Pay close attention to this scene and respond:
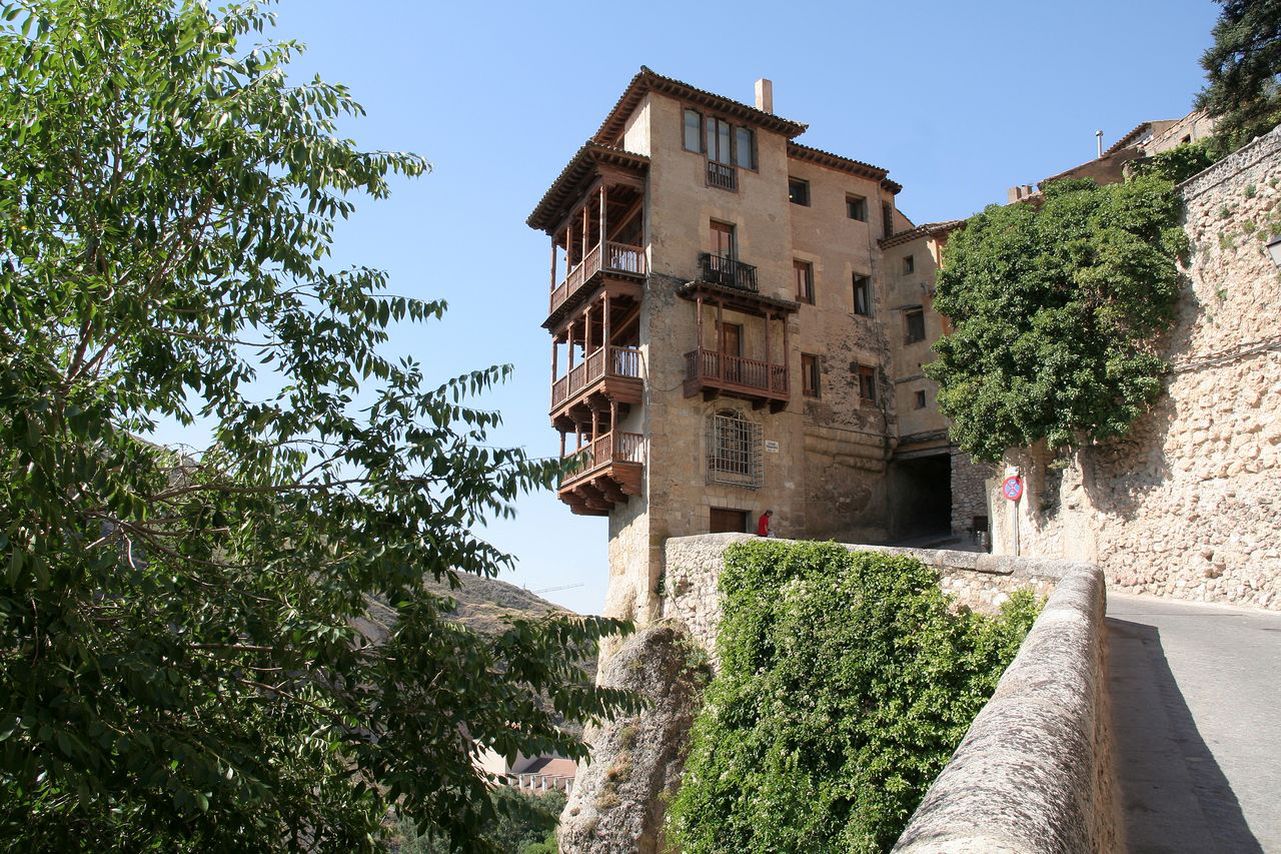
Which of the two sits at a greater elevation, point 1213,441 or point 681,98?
point 681,98

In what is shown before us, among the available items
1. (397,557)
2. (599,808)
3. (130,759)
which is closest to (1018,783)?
(130,759)

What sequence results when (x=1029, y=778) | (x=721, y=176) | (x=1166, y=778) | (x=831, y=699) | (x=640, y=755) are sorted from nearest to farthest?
(x=1029, y=778), (x=1166, y=778), (x=831, y=699), (x=640, y=755), (x=721, y=176)

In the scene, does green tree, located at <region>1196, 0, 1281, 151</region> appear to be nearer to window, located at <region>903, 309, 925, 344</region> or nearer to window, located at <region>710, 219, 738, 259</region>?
window, located at <region>903, 309, 925, 344</region>

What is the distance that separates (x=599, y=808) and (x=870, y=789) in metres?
7.66

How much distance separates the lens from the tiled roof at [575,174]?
26078mm

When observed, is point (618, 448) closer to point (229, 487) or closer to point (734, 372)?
point (734, 372)

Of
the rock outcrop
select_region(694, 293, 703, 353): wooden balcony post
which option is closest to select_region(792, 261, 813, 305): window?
select_region(694, 293, 703, 353): wooden balcony post

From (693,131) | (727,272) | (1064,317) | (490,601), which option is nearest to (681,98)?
(693,131)

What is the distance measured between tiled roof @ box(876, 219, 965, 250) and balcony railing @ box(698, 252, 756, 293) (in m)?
6.81

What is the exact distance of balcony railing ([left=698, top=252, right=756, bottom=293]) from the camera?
27.2 metres

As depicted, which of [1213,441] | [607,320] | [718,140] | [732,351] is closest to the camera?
[1213,441]

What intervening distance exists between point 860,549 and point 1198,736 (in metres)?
9.41

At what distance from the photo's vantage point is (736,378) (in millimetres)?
25969

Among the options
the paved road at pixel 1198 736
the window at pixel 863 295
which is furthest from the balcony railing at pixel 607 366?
the paved road at pixel 1198 736
